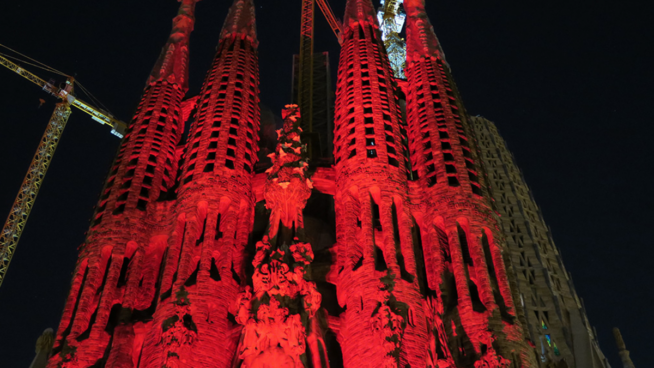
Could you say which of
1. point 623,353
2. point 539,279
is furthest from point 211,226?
point 623,353

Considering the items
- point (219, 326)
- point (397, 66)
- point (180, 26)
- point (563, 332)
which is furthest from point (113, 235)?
point (397, 66)

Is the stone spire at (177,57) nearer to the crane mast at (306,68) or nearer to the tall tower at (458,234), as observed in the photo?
the crane mast at (306,68)

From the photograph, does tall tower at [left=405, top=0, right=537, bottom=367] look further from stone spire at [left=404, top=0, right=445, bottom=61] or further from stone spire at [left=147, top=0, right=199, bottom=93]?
stone spire at [left=147, top=0, right=199, bottom=93]

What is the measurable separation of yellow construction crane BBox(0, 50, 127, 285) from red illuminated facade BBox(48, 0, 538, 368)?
18.8m

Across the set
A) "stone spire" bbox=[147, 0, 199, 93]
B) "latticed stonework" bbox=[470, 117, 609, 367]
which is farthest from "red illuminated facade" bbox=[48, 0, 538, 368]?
"latticed stonework" bbox=[470, 117, 609, 367]

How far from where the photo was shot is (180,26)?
131 feet

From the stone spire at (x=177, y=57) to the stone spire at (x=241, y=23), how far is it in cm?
207

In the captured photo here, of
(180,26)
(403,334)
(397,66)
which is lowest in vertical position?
(403,334)

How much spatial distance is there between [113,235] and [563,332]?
63.1 feet

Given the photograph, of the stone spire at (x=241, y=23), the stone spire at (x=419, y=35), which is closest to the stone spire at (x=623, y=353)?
the stone spire at (x=419, y=35)

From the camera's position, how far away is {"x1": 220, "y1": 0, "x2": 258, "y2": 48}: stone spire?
127ft

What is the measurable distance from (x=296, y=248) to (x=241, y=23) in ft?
66.6

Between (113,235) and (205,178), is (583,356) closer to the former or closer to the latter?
(205,178)

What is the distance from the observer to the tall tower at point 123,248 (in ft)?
80.0
